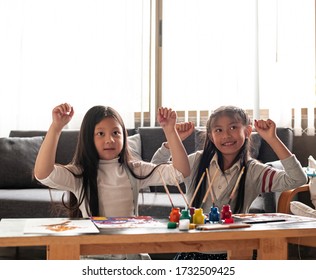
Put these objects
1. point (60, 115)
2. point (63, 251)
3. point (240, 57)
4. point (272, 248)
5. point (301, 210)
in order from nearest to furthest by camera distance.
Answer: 1. point (63, 251)
2. point (272, 248)
3. point (60, 115)
4. point (301, 210)
5. point (240, 57)

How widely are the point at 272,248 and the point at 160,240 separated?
0.95 ft

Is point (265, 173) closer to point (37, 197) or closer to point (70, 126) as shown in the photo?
point (37, 197)

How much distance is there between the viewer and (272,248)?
1461mm

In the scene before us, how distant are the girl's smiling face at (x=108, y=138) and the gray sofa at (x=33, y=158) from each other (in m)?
0.96

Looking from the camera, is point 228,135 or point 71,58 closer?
point 228,135

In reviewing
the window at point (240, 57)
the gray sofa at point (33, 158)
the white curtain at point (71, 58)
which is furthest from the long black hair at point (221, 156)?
the white curtain at point (71, 58)

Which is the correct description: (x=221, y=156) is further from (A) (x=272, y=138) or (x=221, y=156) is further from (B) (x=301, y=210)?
(B) (x=301, y=210)

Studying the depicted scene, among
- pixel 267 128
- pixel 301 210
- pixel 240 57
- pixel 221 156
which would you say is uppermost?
pixel 240 57

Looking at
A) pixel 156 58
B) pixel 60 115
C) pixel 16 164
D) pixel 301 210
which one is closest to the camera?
pixel 60 115

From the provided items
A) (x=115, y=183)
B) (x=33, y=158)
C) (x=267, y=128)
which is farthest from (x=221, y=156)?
(x=33, y=158)

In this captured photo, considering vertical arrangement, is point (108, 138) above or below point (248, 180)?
above

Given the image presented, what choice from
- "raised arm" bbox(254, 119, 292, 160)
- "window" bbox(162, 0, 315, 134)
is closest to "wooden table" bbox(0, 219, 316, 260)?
"raised arm" bbox(254, 119, 292, 160)

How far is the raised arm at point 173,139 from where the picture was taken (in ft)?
6.46

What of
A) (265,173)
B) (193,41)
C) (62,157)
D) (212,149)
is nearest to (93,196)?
(212,149)
